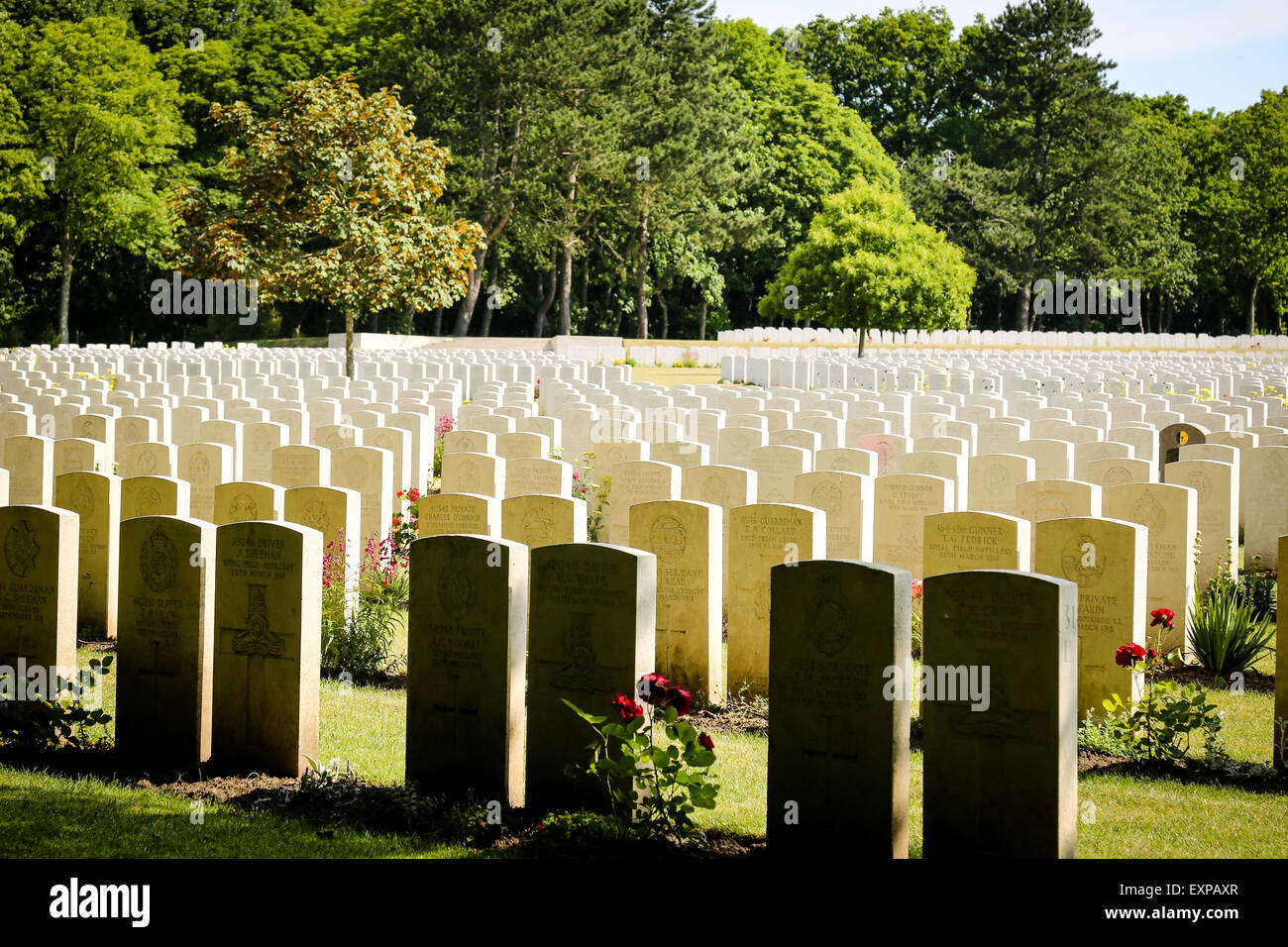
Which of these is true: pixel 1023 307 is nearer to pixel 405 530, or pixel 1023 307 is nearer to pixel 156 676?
pixel 405 530

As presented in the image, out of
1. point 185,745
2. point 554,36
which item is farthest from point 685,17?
point 185,745

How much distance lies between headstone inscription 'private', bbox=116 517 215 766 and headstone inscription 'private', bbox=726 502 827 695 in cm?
335

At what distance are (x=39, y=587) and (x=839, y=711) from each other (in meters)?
4.53

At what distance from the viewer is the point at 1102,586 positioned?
737 cm

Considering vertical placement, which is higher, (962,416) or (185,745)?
(962,416)

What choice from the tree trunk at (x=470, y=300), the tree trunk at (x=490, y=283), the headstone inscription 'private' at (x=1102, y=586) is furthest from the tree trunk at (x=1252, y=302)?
the headstone inscription 'private' at (x=1102, y=586)

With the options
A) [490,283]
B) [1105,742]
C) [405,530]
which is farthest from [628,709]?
[490,283]

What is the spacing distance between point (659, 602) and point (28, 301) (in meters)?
50.7

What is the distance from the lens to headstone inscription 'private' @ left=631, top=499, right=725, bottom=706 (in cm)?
778
